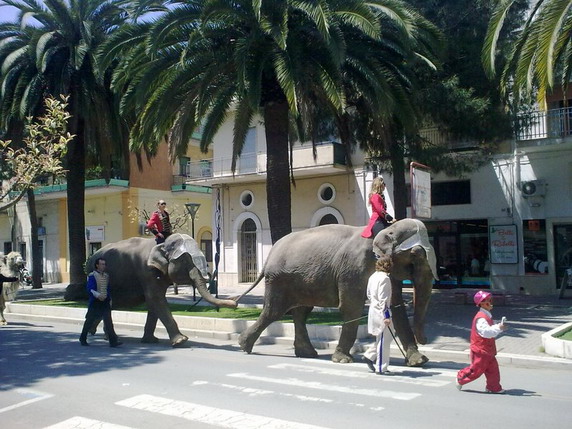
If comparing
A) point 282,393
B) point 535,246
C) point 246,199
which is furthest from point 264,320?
point 246,199

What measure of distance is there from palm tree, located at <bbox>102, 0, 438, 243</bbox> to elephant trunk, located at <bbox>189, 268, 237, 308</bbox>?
358 centimetres

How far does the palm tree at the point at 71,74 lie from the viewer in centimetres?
1961

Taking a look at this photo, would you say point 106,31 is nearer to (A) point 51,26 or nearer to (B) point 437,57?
(A) point 51,26

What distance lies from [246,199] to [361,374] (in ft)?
67.3

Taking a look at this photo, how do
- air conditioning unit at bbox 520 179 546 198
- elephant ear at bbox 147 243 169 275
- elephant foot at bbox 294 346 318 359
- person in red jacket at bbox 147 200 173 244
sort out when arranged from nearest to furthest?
elephant foot at bbox 294 346 318 359
elephant ear at bbox 147 243 169 275
person in red jacket at bbox 147 200 173 244
air conditioning unit at bbox 520 179 546 198

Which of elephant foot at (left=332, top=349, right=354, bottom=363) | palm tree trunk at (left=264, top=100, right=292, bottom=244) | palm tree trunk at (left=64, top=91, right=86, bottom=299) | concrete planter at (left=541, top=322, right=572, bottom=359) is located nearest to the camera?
concrete planter at (left=541, top=322, right=572, bottom=359)

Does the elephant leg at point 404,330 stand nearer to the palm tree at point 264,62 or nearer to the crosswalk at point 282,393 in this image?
the crosswalk at point 282,393

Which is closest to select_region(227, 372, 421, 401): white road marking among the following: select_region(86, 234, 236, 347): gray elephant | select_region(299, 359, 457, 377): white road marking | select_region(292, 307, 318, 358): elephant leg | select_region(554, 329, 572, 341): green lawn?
select_region(299, 359, 457, 377): white road marking

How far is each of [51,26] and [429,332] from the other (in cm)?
1545

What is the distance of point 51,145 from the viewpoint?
1095cm

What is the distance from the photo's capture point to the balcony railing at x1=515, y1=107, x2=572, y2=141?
2078 centimetres

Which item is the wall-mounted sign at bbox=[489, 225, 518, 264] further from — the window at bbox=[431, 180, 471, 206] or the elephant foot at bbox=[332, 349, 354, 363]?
the elephant foot at bbox=[332, 349, 354, 363]

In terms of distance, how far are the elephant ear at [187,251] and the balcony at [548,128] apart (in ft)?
42.9

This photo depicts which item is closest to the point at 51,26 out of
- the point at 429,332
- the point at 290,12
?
the point at 290,12
